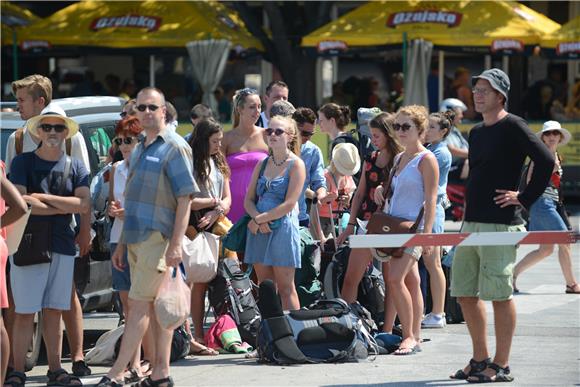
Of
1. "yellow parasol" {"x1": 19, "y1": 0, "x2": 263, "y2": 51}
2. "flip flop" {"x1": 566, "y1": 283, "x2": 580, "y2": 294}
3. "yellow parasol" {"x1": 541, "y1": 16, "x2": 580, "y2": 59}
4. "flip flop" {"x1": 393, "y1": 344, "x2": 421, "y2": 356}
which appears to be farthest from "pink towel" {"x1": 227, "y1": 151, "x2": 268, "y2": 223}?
"yellow parasol" {"x1": 19, "y1": 0, "x2": 263, "y2": 51}

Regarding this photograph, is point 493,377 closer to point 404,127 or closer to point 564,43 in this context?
point 404,127

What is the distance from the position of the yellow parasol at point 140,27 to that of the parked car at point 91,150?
Answer: 14344 millimetres

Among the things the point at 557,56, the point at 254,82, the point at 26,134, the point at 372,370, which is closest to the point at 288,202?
the point at 372,370

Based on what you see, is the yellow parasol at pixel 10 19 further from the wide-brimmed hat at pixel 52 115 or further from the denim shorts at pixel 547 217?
the wide-brimmed hat at pixel 52 115

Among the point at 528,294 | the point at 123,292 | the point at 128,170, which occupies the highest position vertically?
the point at 128,170

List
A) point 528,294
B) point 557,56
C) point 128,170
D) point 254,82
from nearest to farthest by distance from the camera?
point 128,170
point 528,294
point 557,56
point 254,82

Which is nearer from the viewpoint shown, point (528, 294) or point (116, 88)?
point (528, 294)

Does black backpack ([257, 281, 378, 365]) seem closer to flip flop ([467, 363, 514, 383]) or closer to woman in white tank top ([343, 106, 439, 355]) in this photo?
woman in white tank top ([343, 106, 439, 355])

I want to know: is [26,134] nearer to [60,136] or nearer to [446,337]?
[60,136]

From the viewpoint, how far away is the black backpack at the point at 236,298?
9.39 m

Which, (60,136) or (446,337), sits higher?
(60,136)

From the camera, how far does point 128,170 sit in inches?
315

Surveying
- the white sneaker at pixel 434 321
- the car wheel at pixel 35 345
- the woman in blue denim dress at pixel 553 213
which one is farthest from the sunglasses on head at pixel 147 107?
the woman in blue denim dress at pixel 553 213

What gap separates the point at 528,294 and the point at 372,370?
4.28 meters
